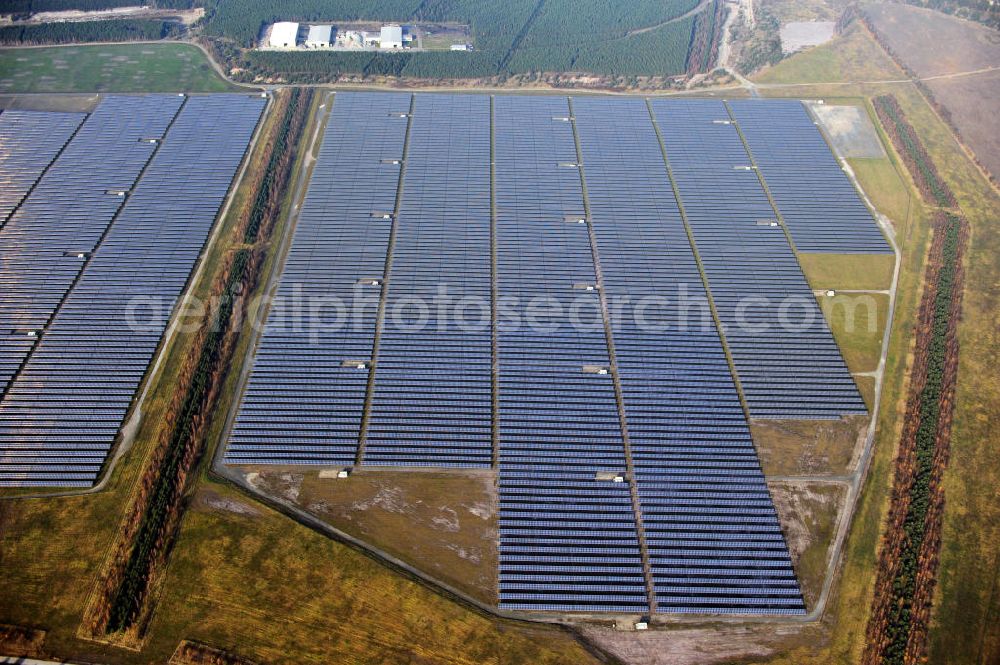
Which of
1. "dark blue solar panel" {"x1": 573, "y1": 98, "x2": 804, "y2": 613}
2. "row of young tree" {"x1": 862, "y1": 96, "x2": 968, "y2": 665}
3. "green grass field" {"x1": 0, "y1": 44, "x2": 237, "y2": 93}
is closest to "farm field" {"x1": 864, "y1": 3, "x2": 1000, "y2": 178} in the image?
"row of young tree" {"x1": 862, "y1": 96, "x2": 968, "y2": 665}

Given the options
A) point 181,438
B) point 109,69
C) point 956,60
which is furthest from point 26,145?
point 956,60

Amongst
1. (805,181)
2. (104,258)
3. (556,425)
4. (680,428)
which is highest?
(805,181)

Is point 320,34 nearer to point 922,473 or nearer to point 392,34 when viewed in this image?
point 392,34

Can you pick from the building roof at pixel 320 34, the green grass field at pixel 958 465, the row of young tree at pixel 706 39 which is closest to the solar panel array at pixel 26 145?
the building roof at pixel 320 34

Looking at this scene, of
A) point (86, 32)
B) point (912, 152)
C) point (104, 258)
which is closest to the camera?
point (104, 258)

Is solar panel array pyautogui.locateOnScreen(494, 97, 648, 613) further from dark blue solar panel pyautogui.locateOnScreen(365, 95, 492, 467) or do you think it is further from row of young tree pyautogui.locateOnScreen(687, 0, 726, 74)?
row of young tree pyautogui.locateOnScreen(687, 0, 726, 74)

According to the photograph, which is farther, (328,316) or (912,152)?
(912,152)

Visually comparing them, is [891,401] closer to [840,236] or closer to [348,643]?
[840,236]
